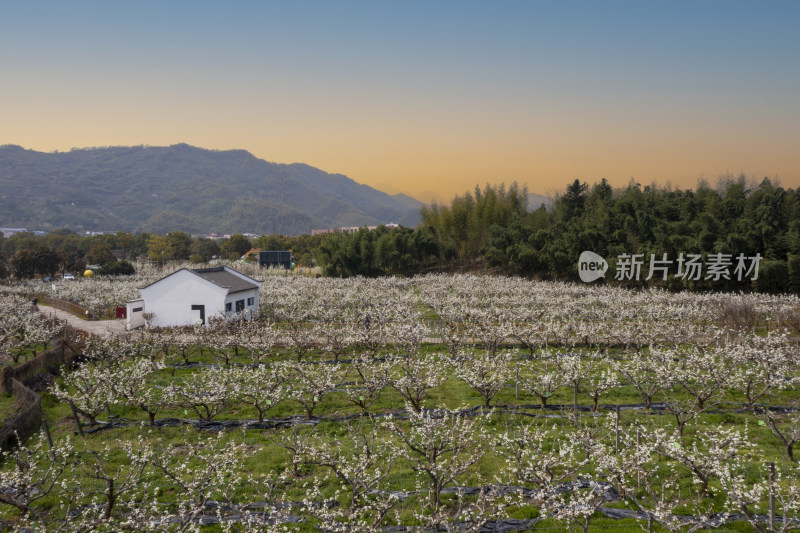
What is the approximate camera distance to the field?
393 inches

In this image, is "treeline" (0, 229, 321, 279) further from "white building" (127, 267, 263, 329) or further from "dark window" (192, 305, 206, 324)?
"dark window" (192, 305, 206, 324)

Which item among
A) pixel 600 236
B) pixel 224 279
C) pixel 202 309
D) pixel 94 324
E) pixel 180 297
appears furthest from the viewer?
pixel 600 236

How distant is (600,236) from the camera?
55938mm

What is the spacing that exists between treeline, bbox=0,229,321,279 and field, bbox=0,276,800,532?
57.7 metres

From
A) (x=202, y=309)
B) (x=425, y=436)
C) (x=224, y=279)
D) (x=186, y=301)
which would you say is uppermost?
(x=224, y=279)

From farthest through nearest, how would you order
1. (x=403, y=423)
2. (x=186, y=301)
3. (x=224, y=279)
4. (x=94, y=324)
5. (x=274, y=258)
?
(x=274, y=258), (x=94, y=324), (x=224, y=279), (x=186, y=301), (x=403, y=423)

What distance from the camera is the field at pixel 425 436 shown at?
998cm

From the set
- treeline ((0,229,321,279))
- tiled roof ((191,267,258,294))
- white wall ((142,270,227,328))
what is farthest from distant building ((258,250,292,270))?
white wall ((142,270,227,328))

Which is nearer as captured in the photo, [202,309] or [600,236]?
[202,309]

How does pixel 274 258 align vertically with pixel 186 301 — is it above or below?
above

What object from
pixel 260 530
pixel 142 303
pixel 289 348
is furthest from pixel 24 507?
pixel 142 303

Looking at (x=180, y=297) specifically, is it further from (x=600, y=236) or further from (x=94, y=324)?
(x=600, y=236)

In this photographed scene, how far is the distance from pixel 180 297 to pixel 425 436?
30060mm

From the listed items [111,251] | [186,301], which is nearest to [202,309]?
[186,301]
